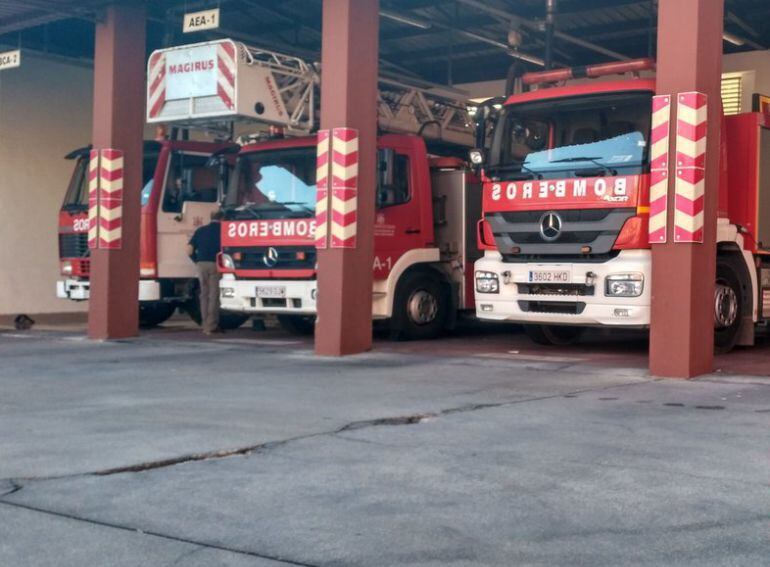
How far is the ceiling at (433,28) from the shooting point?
1720cm

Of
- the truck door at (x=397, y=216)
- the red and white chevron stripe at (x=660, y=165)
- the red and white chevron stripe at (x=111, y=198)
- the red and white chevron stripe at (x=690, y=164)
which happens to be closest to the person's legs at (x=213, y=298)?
the red and white chevron stripe at (x=111, y=198)

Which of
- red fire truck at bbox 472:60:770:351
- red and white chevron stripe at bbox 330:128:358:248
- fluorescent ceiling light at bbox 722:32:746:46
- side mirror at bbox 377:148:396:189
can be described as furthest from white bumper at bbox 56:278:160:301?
fluorescent ceiling light at bbox 722:32:746:46

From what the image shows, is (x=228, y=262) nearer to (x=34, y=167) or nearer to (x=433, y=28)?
(x=433, y=28)

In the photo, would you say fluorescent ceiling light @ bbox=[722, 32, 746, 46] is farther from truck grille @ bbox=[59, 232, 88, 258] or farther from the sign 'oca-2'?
the sign 'oca-2'

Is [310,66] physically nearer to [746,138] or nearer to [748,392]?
[746,138]

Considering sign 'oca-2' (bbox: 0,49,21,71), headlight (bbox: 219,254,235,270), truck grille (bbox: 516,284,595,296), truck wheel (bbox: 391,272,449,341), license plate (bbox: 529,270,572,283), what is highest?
sign 'oca-2' (bbox: 0,49,21,71)

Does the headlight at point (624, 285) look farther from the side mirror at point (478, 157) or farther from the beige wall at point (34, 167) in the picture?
the beige wall at point (34, 167)

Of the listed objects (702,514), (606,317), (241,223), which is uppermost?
(241,223)

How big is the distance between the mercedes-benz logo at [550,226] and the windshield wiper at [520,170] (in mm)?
426

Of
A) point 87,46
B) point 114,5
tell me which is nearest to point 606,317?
point 114,5

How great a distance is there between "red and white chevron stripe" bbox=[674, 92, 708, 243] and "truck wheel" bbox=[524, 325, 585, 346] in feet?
12.8

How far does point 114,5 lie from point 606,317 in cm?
800

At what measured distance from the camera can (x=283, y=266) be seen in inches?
564

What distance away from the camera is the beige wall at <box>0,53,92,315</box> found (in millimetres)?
21531
